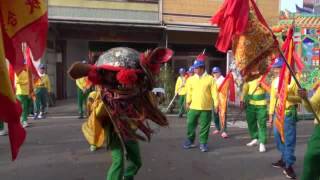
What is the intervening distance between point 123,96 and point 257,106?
524 centimetres

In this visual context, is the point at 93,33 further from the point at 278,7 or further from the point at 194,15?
the point at 278,7

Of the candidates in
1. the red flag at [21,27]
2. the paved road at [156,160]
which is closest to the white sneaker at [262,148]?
the paved road at [156,160]

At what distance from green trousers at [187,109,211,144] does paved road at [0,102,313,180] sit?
291 mm

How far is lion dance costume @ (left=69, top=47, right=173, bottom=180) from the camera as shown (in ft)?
17.8

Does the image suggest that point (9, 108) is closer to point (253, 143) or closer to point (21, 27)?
point (21, 27)

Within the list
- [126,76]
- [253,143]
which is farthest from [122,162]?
[253,143]

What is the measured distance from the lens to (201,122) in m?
9.66

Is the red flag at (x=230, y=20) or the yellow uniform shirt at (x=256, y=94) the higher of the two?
the red flag at (x=230, y=20)

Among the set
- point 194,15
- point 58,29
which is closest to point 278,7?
point 194,15

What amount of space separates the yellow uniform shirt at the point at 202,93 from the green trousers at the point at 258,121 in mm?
898

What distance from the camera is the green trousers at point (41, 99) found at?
1505cm

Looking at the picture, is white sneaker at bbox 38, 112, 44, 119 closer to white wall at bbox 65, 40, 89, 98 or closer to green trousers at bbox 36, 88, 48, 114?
green trousers at bbox 36, 88, 48, 114

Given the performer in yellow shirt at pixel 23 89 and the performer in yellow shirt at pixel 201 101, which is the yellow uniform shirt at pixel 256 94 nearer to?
the performer in yellow shirt at pixel 201 101

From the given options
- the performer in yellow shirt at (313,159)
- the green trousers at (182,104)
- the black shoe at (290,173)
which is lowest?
the black shoe at (290,173)
